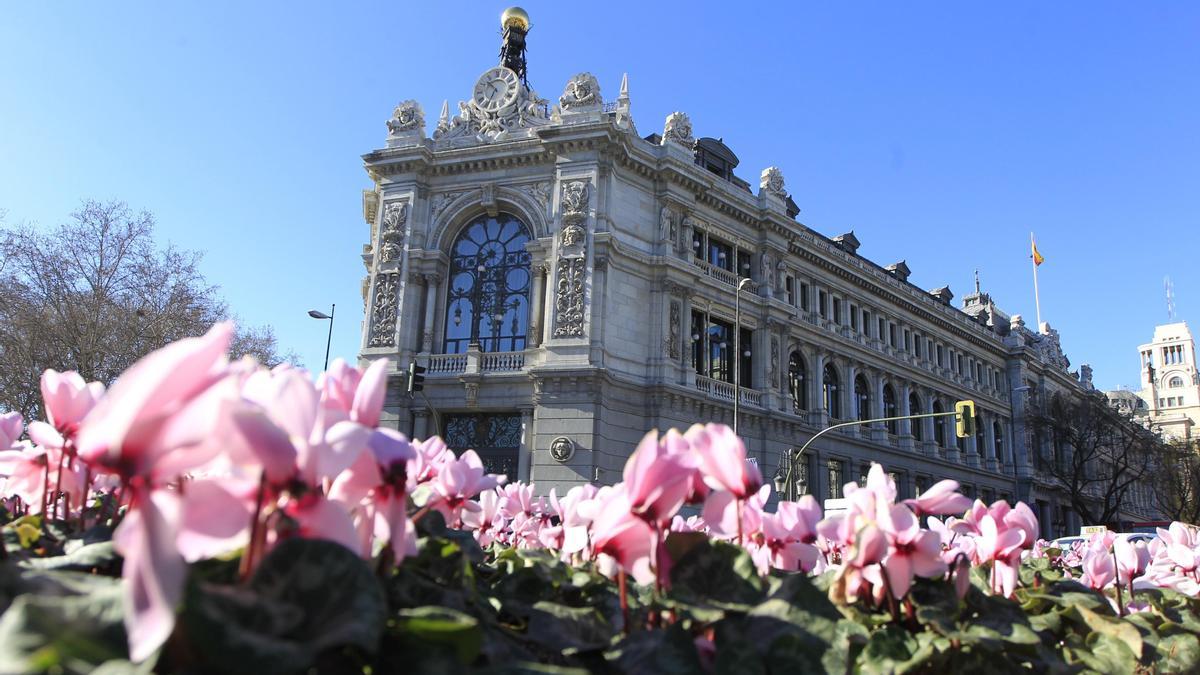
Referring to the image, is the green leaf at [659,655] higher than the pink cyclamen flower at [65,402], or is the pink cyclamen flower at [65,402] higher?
the pink cyclamen flower at [65,402]

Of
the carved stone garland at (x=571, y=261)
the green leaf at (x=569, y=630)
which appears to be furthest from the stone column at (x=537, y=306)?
the green leaf at (x=569, y=630)

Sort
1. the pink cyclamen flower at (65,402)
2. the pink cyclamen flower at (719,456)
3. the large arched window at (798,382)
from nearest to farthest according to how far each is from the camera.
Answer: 1. the pink cyclamen flower at (719,456)
2. the pink cyclamen flower at (65,402)
3. the large arched window at (798,382)

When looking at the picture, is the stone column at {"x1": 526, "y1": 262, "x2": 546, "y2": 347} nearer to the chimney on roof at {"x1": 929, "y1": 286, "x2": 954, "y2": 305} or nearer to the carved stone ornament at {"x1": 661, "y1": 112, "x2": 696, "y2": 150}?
the carved stone ornament at {"x1": 661, "y1": 112, "x2": 696, "y2": 150}

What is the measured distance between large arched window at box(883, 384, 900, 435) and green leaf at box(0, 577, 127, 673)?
42.1 meters

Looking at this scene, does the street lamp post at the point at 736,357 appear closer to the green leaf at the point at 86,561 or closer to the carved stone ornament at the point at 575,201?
the carved stone ornament at the point at 575,201

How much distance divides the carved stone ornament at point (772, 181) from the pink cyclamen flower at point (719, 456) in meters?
33.5

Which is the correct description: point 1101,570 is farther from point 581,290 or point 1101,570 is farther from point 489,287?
point 489,287

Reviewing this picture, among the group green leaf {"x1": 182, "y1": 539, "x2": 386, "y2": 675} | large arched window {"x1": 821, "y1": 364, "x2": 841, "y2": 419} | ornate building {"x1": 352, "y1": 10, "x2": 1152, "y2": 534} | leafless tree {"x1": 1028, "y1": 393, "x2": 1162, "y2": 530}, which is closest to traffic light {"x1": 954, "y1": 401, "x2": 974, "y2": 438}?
ornate building {"x1": 352, "y1": 10, "x2": 1152, "y2": 534}

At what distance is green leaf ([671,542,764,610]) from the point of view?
70.7 inches

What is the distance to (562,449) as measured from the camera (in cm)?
2514

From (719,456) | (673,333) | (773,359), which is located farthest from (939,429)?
(719,456)

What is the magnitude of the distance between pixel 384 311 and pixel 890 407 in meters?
Result: 27.4

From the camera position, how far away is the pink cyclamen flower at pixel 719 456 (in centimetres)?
193

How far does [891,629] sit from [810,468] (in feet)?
108
